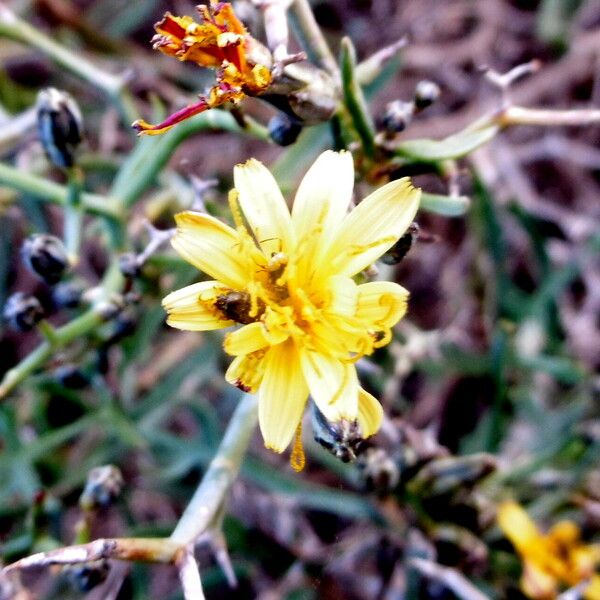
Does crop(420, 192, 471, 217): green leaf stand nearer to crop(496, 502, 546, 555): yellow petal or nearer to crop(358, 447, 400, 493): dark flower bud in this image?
crop(358, 447, 400, 493): dark flower bud

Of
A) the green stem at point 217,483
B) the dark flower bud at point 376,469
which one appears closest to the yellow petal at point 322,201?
the green stem at point 217,483

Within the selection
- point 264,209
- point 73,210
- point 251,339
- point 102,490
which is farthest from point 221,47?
point 102,490

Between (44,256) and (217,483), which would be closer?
(217,483)

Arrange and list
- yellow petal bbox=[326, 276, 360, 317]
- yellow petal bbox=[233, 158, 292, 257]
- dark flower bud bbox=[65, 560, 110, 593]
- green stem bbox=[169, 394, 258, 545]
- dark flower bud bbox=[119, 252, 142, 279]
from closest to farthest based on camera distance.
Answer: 1. yellow petal bbox=[326, 276, 360, 317]
2. yellow petal bbox=[233, 158, 292, 257]
3. green stem bbox=[169, 394, 258, 545]
4. dark flower bud bbox=[65, 560, 110, 593]
5. dark flower bud bbox=[119, 252, 142, 279]

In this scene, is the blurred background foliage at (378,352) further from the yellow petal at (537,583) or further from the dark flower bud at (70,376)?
the yellow petal at (537,583)

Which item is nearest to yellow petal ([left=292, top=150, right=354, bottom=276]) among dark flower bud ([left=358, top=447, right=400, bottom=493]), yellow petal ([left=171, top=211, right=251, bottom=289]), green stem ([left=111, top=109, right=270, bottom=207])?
yellow petal ([left=171, top=211, right=251, bottom=289])

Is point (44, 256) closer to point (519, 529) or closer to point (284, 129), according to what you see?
point (284, 129)
